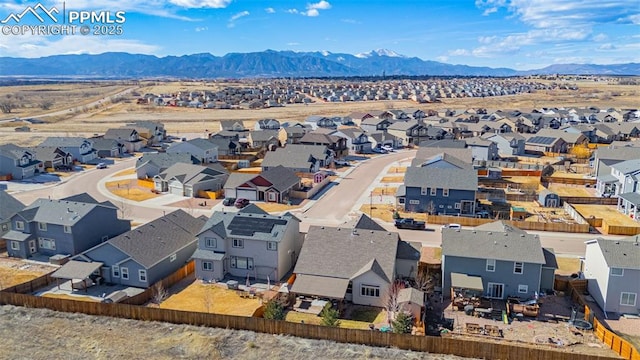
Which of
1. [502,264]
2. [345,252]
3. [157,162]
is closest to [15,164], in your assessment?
[157,162]

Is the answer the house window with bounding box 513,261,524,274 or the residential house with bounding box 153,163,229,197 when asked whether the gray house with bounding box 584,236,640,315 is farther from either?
the residential house with bounding box 153,163,229,197

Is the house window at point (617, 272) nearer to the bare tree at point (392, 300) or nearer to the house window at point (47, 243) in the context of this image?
the bare tree at point (392, 300)

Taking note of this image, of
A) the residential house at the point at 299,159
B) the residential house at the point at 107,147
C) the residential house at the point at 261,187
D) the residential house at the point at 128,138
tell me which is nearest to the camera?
the residential house at the point at 261,187

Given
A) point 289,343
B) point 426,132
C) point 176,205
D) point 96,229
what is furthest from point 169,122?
point 289,343

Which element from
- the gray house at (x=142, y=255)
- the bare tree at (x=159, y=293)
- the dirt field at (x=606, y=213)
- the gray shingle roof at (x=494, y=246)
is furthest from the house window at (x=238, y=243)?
the dirt field at (x=606, y=213)

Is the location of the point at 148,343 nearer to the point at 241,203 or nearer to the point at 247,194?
the point at 241,203

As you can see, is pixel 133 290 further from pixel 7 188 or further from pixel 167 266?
pixel 7 188

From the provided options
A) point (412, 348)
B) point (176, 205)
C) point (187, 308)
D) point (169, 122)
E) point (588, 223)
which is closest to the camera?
point (412, 348)
